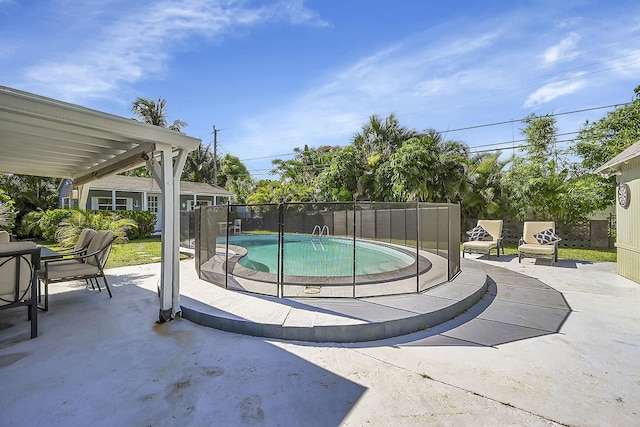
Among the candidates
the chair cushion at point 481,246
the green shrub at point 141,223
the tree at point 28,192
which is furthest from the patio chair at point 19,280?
the tree at point 28,192

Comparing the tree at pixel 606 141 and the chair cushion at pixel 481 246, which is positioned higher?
the tree at pixel 606 141

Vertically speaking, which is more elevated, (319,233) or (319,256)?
(319,233)

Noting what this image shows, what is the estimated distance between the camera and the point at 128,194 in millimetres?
16938

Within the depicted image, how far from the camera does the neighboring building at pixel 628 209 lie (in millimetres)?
5613

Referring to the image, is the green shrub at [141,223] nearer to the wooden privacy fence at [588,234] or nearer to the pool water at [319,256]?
the pool water at [319,256]

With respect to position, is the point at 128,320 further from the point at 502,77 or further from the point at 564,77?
the point at 564,77

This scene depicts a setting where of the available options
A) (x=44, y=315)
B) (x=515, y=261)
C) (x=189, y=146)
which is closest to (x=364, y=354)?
(x=189, y=146)

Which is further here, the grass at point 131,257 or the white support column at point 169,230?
the grass at point 131,257

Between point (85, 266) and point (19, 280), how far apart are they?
1.43 m

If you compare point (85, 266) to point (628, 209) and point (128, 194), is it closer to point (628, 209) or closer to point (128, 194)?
point (628, 209)

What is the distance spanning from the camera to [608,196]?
927cm

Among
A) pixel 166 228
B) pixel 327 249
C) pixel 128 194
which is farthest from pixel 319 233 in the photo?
pixel 128 194

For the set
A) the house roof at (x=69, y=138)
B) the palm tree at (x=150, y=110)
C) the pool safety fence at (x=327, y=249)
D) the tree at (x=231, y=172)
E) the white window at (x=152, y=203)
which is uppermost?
the palm tree at (x=150, y=110)

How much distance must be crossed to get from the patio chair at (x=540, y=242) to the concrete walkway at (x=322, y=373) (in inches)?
149
